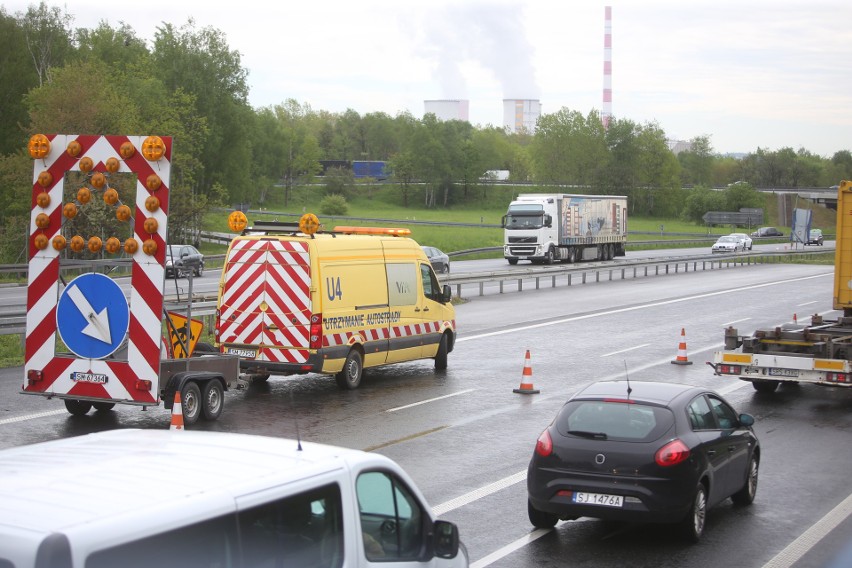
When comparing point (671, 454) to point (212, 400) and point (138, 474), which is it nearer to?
point (138, 474)

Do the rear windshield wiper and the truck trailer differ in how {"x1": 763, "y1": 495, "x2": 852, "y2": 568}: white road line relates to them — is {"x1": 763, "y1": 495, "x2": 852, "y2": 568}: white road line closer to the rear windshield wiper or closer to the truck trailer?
the rear windshield wiper

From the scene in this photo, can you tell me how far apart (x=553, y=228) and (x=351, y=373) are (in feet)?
134

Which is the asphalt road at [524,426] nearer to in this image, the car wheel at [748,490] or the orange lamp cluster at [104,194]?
the car wheel at [748,490]

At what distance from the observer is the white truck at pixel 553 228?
57.8m

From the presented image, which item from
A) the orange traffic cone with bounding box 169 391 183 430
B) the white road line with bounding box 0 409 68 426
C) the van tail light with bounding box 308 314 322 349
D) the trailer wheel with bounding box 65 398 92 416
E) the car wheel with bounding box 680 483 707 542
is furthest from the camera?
the van tail light with bounding box 308 314 322 349

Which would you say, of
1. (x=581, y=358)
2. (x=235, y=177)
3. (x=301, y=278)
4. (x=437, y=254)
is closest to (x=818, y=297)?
(x=437, y=254)

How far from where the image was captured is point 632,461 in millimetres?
9969

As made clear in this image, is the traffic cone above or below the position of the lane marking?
above

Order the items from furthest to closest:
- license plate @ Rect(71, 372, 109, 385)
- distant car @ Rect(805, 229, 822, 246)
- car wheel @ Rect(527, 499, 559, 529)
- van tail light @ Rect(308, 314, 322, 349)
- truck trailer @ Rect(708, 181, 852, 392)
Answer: distant car @ Rect(805, 229, 822, 246)
truck trailer @ Rect(708, 181, 852, 392)
van tail light @ Rect(308, 314, 322, 349)
license plate @ Rect(71, 372, 109, 385)
car wheel @ Rect(527, 499, 559, 529)


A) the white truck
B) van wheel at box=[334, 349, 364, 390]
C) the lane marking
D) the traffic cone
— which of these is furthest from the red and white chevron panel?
the white truck

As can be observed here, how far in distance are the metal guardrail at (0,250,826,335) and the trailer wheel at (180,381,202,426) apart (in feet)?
9.62

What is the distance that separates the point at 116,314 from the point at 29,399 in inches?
150

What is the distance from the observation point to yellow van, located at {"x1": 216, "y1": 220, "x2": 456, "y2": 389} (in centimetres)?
1762

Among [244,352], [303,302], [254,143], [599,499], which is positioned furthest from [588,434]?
[254,143]
